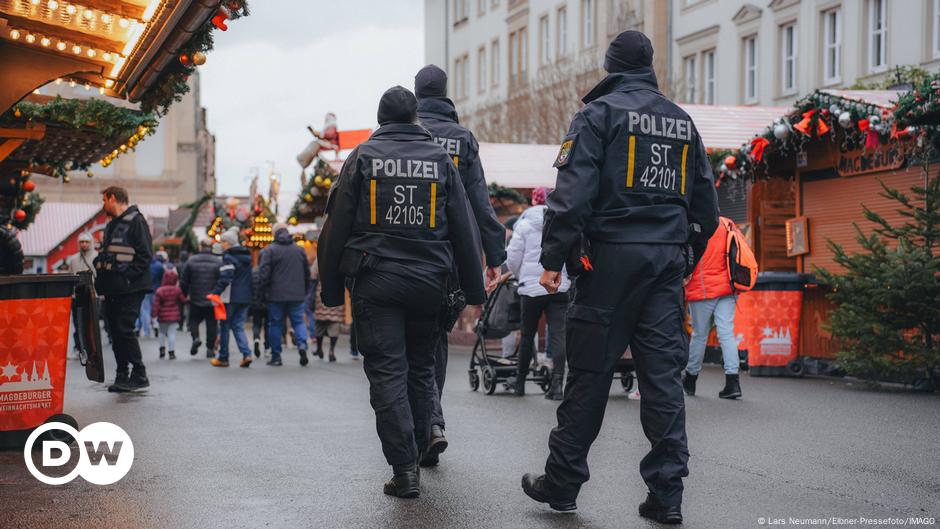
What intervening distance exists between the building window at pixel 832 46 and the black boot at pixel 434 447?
92.2ft

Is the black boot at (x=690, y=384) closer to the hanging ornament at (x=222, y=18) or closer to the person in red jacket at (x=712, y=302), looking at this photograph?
the person in red jacket at (x=712, y=302)

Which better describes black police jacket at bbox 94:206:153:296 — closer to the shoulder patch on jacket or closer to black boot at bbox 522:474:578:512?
black boot at bbox 522:474:578:512

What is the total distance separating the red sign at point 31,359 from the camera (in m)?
8.40

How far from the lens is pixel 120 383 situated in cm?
1249

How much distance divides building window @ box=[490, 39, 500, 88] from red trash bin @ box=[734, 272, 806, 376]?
41.0 meters

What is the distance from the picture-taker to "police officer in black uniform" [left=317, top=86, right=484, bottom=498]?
6.48 m

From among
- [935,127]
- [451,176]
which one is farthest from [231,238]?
[451,176]

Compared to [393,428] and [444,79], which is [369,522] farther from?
[444,79]

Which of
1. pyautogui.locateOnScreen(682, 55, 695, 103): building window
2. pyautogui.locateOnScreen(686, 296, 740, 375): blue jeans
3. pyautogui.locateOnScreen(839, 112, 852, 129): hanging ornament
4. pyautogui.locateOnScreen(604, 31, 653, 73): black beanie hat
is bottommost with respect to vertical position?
pyautogui.locateOnScreen(686, 296, 740, 375): blue jeans

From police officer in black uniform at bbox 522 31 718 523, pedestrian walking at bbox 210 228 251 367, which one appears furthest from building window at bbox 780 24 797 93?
police officer in black uniform at bbox 522 31 718 523

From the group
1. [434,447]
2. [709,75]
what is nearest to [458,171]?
[434,447]

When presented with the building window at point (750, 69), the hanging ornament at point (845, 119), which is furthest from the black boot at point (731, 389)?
the building window at point (750, 69)

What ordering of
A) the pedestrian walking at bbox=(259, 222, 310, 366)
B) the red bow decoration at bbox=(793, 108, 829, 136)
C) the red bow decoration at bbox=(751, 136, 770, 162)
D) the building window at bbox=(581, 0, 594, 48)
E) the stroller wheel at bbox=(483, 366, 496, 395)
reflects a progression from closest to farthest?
the stroller wheel at bbox=(483, 366, 496, 395)
the red bow decoration at bbox=(793, 108, 829, 136)
the red bow decoration at bbox=(751, 136, 770, 162)
the pedestrian walking at bbox=(259, 222, 310, 366)
the building window at bbox=(581, 0, 594, 48)

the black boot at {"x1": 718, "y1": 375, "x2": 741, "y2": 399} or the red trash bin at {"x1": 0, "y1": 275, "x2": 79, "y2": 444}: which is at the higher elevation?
the red trash bin at {"x1": 0, "y1": 275, "x2": 79, "y2": 444}
